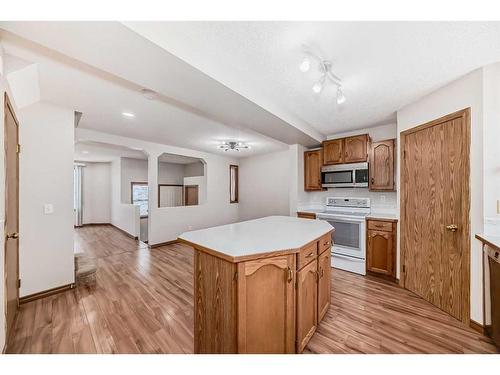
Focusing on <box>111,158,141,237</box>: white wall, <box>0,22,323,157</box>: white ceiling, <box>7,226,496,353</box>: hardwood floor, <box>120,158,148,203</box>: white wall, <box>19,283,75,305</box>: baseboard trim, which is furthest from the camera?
<box>120,158,148,203</box>: white wall

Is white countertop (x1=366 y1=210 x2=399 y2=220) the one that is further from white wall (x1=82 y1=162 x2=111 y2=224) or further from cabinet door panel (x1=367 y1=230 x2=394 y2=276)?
white wall (x1=82 y1=162 x2=111 y2=224)

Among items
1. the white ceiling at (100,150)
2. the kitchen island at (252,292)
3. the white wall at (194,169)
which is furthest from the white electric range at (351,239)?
the white wall at (194,169)

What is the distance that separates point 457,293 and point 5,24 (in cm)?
406

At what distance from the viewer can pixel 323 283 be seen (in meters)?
1.97

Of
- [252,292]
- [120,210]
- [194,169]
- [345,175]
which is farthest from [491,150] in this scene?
[120,210]

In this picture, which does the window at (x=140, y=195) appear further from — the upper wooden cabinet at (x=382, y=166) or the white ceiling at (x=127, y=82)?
the upper wooden cabinet at (x=382, y=166)

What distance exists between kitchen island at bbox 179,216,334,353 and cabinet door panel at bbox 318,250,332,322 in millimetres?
252

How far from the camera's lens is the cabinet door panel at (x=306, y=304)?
1509mm

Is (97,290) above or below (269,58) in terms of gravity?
below

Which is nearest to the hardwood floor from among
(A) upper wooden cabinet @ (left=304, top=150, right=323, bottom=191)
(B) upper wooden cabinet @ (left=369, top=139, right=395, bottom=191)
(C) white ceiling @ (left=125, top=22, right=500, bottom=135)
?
(B) upper wooden cabinet @ (left=369, top=139, right=395, bottom=191)

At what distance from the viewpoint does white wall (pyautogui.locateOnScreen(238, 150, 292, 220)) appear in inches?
219
